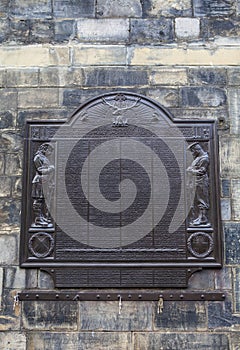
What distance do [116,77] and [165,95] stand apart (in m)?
0.45

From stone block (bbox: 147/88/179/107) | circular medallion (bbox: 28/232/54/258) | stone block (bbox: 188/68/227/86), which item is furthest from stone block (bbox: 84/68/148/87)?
circular medallion (bbox: 28/232/54/258)

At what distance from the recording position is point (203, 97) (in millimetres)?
4469

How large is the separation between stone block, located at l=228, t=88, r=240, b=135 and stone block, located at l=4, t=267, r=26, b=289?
6.71ft

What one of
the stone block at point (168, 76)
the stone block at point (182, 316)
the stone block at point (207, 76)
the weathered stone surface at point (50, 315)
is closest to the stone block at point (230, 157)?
the stone block at point (207, 76)

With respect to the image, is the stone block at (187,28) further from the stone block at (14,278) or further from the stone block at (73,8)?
the stone block at (14,278)

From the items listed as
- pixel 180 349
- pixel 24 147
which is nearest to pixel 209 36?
pixel 24 147

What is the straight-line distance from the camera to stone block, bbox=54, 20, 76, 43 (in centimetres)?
465

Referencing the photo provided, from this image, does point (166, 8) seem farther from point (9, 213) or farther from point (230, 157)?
point (9, 213)

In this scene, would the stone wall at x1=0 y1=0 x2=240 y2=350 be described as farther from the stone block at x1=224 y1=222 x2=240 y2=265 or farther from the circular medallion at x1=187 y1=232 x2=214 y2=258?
the circular medallion at x1=187 y1=232 x2=214 y2=258

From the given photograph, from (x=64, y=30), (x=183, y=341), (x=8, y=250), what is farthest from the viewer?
(x=64, y=30)

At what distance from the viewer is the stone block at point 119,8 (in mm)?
4684

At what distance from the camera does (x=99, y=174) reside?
4262 millimetres

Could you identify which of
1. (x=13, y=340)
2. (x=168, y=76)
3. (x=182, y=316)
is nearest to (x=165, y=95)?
(x=168, y=76)

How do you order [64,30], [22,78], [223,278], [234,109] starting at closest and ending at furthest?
[223,278]
[234,109]
[22,78]
[64,30]
